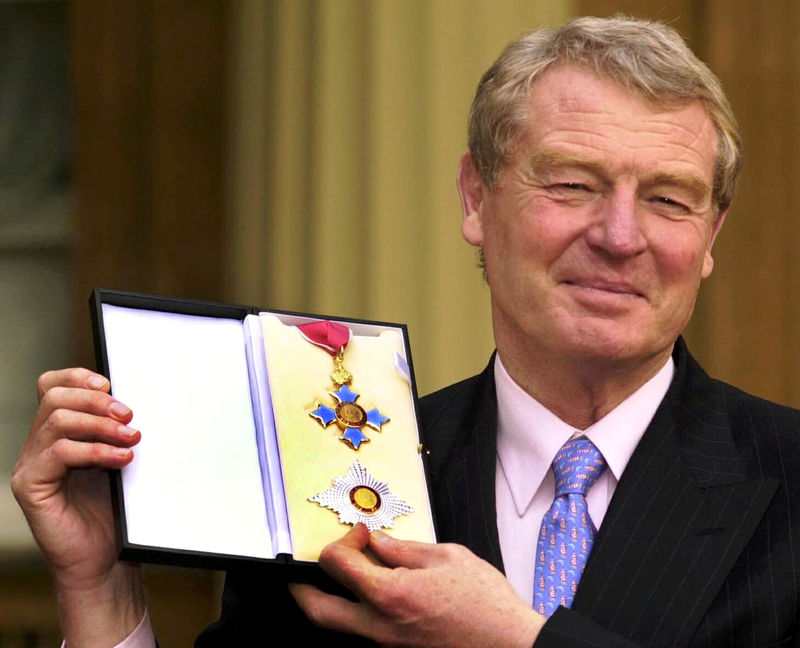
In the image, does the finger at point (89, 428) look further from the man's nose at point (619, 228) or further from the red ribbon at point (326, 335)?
the man's nose at point (619, 228)

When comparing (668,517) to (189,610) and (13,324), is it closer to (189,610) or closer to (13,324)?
(189,610)

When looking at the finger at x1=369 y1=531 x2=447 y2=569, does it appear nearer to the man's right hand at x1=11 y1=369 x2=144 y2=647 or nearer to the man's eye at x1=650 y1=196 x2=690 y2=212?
the man's right hand at x1=11 y1=369 x2=144 y2=647

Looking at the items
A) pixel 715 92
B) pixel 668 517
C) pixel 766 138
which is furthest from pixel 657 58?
pixel 766 138

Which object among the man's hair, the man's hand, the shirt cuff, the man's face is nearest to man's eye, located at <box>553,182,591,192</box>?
the man's face

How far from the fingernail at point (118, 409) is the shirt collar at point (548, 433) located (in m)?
0.59

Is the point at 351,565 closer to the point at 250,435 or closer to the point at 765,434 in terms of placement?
the point at 250,435

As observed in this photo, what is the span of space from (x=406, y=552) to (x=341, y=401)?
28 centimetres

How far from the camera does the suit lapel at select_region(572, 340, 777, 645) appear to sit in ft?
6.76

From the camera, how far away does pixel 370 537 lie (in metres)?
2.01

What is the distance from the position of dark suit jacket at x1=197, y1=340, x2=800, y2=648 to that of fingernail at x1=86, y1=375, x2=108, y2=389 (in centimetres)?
33

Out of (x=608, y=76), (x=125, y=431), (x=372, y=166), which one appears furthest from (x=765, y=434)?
(x=372, y=166)

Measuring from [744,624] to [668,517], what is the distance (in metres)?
0.20

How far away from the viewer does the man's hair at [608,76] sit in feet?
7.36

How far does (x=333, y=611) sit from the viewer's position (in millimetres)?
1992
